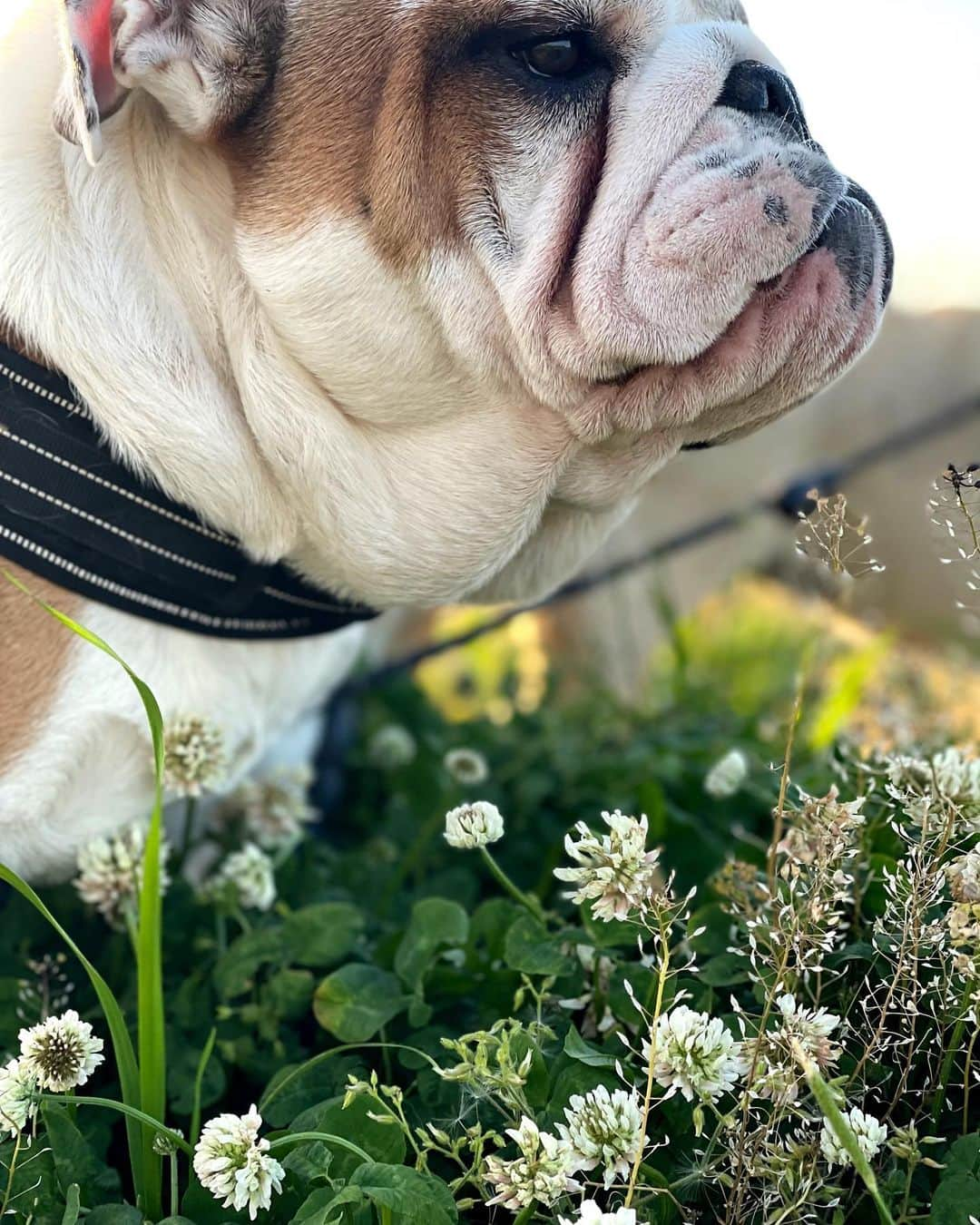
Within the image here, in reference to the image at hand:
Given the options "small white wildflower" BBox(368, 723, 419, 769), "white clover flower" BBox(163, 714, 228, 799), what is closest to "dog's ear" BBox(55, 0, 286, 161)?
"white clover flower" BBox(163, 714, 228, 799)

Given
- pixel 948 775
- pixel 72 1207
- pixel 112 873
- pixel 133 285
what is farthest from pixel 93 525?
pixel 948 775

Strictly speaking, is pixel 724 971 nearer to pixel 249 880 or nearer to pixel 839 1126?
pixel 839 1126

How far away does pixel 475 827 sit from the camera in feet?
3.87

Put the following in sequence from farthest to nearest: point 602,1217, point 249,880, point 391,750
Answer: point 391,750, point 249,880, point 602,1217

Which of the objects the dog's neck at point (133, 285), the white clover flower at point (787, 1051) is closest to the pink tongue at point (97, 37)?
the dog's neck at point (133, 285)

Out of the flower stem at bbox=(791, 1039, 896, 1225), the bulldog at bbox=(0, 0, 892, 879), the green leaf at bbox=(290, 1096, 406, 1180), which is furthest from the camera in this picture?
the bulldog at bbox=(0, 0, 892, 879)

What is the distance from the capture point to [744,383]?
55.4 inches

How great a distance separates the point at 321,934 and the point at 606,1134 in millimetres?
595

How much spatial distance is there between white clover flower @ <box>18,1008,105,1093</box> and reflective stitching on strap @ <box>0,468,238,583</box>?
58cm

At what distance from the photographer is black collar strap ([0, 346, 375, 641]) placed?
4.66ft

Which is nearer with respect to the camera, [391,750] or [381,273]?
[381,273]

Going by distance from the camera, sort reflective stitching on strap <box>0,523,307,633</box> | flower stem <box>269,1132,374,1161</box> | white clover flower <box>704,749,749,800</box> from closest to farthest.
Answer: flower stem <box>269,1132,374,1161</box> → reflective stitching on strap <box>0,523,307,633</box> → white clover flower <box>704,749,749,800</box>

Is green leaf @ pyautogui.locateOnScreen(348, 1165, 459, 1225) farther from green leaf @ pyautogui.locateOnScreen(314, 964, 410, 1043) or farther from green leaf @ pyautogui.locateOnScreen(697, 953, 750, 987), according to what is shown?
green leaf @ pyautogui.locateOnScreen(697, 953, 750, 987)

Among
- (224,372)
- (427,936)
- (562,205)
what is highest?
(562,205)
